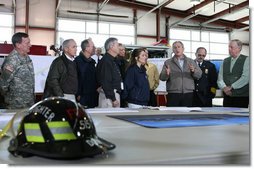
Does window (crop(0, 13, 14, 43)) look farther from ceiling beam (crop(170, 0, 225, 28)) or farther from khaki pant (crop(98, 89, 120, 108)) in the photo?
khaki pant (crop(98, 89, 120, 108))

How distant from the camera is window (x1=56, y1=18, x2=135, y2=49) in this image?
10.4m

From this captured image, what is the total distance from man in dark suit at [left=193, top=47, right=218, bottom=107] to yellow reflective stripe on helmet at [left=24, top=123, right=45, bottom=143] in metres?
2.71

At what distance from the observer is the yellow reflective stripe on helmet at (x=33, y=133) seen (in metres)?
0.64

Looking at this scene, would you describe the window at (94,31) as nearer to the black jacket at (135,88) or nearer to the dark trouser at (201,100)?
the dark trouser at (201,100)

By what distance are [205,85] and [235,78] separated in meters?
0.41

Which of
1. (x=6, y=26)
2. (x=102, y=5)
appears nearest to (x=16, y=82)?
(x=6, y=26)

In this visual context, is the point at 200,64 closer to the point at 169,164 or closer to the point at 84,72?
the point at 84,72

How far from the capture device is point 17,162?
0.60m

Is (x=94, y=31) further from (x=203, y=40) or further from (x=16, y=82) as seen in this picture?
(x=16, y=82)

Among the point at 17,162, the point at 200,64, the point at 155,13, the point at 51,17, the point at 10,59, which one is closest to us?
the point at 17,162

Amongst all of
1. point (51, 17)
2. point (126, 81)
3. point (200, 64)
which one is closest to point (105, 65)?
point (126, 81)

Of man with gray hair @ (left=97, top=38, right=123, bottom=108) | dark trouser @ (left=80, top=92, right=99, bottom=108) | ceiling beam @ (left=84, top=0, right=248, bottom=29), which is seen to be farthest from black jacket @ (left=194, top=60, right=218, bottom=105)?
ceiling beam @ (left=84, top=0, right=248, bottom=29)

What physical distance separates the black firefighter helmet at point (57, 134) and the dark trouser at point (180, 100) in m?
2.37

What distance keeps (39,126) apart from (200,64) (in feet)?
9.51
